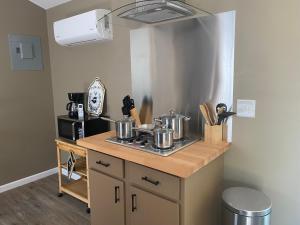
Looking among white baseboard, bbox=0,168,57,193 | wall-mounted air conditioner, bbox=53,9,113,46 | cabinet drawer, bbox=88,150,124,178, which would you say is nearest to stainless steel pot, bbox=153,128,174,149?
cabinet drawer, bbox=88,150,124,178

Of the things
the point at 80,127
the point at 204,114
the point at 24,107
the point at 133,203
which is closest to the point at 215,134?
the point at 204,114

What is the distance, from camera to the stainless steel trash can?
1.42 m

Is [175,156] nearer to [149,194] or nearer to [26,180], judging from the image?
[149,194]

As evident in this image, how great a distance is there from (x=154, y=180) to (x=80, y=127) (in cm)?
136

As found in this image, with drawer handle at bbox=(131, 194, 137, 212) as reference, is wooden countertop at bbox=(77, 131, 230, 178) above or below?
above

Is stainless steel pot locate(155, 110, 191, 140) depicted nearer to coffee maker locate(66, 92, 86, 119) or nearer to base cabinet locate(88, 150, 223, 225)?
base cabinet locate(88, 150, 223, 225)

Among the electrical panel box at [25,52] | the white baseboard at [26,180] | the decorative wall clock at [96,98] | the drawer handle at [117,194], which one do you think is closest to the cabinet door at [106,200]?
the drawer handle at [117,194]

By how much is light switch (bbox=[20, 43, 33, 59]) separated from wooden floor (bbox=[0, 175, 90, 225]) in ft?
5.75

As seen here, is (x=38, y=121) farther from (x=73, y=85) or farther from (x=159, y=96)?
(x=159, y=96)

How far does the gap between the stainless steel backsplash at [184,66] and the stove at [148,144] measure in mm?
256

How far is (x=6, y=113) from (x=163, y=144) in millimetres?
2390

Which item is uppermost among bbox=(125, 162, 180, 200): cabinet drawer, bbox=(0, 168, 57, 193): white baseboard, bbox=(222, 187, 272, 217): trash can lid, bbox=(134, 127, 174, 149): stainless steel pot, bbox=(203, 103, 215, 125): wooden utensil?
bbox=(203, 103, 215, 125): wooden utensil

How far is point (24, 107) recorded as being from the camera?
10.6 ft

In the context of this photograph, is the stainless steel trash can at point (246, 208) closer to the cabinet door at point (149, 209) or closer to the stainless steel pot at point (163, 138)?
the cabinet door at point (149, 209)
